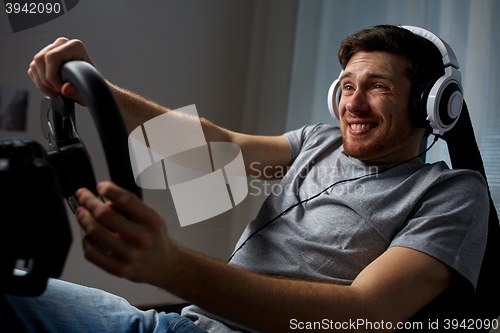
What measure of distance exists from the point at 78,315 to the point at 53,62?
19.9 inches

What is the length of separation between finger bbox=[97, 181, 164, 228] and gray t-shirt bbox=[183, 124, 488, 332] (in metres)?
0.48

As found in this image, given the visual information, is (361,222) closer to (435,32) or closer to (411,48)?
(411,48)

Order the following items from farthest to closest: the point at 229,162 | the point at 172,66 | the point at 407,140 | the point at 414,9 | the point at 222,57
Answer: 1. the point at 222,57
2. the point at 172,66
3. the point at 414,9
4. the point at 229,162
5. the point at 407,140

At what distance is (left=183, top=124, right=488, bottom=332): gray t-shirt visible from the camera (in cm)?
71

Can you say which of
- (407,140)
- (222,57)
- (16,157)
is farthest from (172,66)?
(16,157)

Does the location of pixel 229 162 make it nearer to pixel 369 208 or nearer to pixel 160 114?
pixel 160 114

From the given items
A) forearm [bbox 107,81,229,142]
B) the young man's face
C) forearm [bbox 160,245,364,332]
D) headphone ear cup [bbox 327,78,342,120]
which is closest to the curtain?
the young man's face

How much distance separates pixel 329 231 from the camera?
0.85 metres

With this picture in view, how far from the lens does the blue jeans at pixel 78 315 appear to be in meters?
0.66

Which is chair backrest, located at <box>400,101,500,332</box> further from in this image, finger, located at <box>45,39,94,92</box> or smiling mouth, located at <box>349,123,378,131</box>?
finger, located at <box>45,39,94,92</box>

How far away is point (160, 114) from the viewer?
1.03 meters

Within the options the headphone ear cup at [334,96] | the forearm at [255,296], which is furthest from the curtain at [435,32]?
the forearm at [255,296]

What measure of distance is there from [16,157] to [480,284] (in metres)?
0.90

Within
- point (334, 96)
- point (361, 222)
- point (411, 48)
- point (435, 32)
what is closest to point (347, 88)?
point (334, 96)
